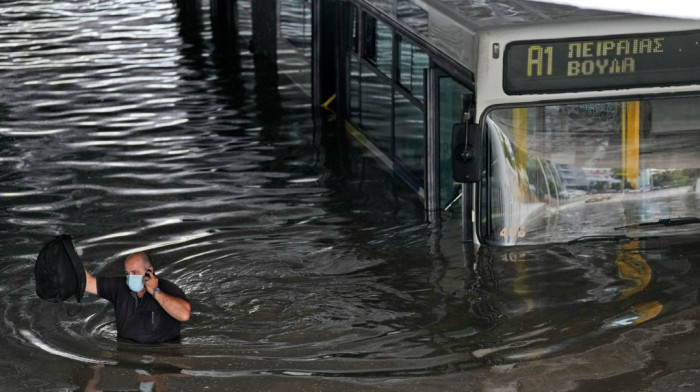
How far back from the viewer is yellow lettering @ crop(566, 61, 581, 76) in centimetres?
954

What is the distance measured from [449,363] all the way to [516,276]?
6.85ft

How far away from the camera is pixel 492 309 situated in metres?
9.91

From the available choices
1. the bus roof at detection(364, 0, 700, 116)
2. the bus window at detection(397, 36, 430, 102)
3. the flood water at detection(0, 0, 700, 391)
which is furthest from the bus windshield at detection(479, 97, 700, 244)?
the bus window at detection(397, 36, 430, 102)

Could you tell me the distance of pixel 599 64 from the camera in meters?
9.56

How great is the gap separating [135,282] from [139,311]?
0.89 ft

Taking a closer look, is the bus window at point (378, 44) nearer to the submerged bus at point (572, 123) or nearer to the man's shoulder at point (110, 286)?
the submerged bus at point (572, 123)

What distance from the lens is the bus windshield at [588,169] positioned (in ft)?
31.9

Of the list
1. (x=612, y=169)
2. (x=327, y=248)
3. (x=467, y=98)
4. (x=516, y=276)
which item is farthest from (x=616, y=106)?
(x=327, y=248)

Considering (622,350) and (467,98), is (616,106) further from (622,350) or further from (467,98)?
(622,350)

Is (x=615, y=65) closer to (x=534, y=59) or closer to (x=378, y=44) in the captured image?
(x=534, y=59)

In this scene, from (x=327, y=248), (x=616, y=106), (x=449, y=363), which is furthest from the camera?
(x=327, y=248)

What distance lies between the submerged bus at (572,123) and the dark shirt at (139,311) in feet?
7.80

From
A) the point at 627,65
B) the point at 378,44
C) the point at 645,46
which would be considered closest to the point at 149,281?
the point at 627,65

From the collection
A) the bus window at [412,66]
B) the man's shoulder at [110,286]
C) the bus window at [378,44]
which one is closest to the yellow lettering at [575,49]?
the bus window at [412,66]
